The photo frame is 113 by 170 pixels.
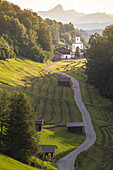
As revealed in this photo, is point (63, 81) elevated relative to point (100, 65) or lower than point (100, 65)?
lower

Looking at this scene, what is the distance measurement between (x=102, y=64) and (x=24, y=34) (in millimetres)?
68388

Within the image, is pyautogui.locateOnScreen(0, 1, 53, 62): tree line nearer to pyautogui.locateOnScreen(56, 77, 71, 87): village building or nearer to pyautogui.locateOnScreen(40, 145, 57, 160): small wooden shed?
pyautogui.locateOnScreen(56, 77, 71, 87): village building

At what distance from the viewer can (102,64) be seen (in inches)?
3462

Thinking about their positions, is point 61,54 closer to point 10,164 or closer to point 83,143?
point 83,143

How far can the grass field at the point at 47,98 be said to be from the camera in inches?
1907

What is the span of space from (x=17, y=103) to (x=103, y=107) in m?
46.5

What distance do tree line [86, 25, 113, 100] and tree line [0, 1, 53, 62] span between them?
41773 millimetres

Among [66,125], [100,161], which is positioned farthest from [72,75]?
[100,161]

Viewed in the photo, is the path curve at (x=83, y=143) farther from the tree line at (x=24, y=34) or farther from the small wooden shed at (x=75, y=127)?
the tree line at (x=24, y=34)

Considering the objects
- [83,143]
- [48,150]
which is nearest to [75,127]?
[83,143]

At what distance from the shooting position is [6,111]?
33.7 metres

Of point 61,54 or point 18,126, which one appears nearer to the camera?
point 18,126

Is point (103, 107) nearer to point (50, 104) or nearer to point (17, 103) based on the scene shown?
point (50, 104)

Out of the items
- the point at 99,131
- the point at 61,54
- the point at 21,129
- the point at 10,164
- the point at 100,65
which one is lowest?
the point at 99,131
